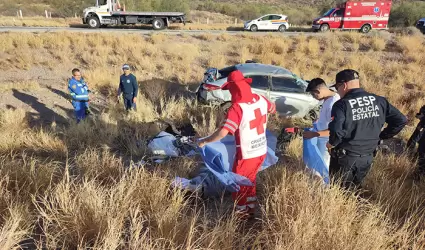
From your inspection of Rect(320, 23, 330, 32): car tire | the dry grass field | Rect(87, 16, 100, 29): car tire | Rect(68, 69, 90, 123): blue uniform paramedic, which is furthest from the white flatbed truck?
Rect(68, 69, 90, 123): blue uniform paramedic

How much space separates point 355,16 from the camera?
2194cm

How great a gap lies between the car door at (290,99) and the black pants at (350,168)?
4.40 metres

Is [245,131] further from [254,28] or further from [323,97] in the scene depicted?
[254,28]

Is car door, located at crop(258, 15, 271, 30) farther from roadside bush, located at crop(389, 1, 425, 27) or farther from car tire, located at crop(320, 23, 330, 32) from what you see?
roadside bush, located at crop(389, 1, 425, 27)

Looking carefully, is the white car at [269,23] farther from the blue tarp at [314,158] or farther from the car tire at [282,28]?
the blue tarp at [314,158]

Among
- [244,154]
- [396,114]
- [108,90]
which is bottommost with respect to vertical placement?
[108,90]

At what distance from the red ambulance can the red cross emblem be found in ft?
71.0

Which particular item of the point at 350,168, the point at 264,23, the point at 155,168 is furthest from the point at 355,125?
the point at 264,23

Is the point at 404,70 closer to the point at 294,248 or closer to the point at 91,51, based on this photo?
the point at 294,248

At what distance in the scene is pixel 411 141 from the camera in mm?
5320

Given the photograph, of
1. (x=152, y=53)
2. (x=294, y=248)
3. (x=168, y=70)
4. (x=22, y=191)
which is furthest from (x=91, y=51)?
(x=294, y=248)

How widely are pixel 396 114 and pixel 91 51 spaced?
48.0 ft

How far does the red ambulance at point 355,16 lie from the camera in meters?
21.9

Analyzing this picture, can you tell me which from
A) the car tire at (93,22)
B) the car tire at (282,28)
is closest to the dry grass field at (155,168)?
the car tire at (93,22)
